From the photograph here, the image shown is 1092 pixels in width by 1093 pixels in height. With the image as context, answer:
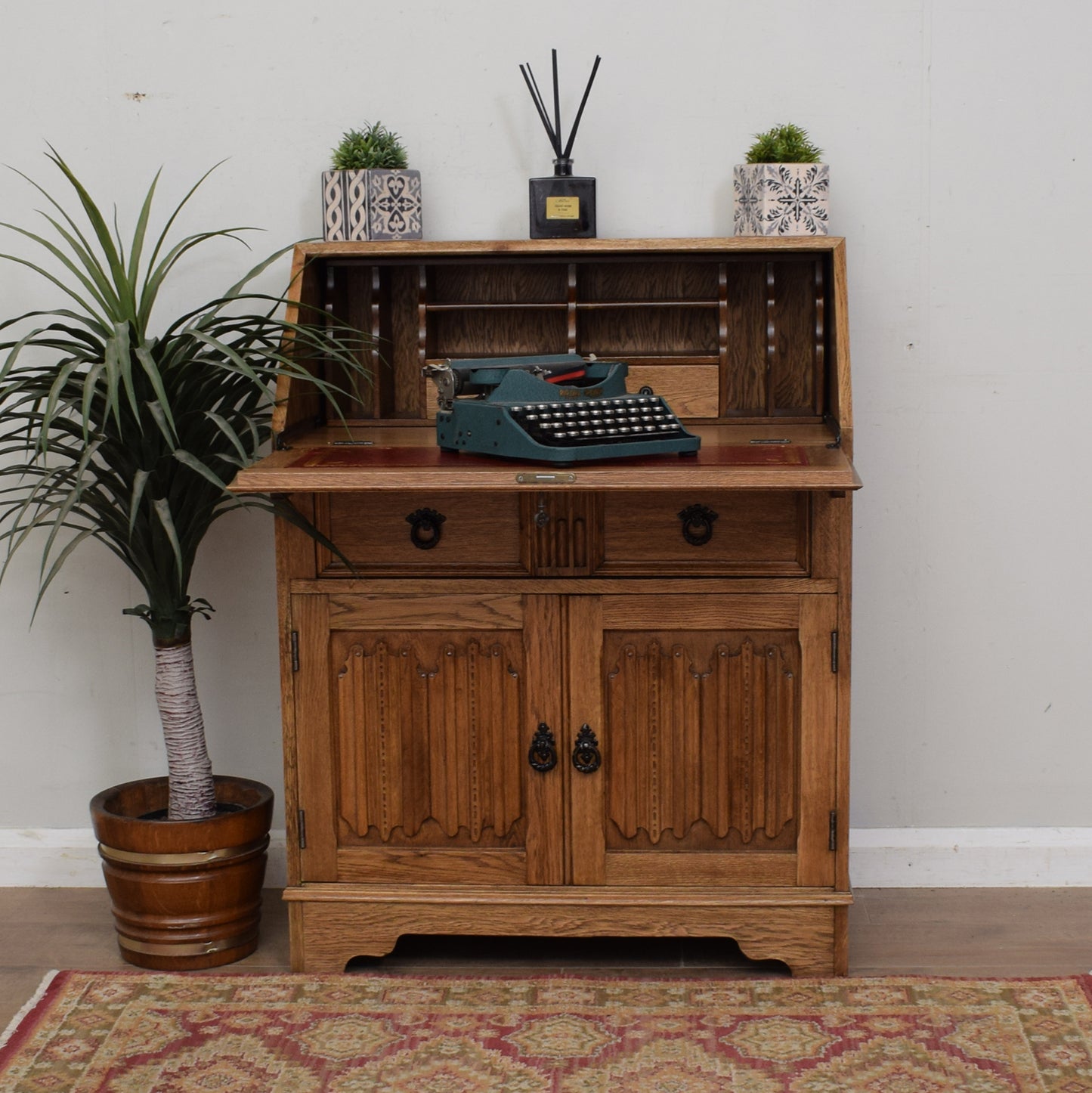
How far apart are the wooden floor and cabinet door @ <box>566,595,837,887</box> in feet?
0.78

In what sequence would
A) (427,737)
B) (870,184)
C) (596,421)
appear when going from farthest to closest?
(870,184) → (427,737) → (596,421)

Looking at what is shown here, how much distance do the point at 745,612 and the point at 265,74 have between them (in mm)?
1629

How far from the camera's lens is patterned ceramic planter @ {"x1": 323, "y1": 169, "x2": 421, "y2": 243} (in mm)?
2861

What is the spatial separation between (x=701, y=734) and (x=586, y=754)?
235 mm

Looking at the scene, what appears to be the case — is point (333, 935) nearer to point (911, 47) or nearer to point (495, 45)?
point (495, 45)

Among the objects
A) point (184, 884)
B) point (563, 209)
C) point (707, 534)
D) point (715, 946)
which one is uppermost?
point (563, 209)

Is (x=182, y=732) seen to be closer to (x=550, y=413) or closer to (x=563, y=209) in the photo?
(x=550, y=413)

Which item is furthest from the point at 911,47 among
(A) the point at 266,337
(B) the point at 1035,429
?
(A) the point at 266,337

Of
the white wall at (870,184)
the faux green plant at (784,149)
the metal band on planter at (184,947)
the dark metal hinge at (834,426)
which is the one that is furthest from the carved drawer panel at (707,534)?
the metal band on planter at (184,947)

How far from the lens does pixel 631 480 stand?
2.24m

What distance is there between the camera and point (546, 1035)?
251cm

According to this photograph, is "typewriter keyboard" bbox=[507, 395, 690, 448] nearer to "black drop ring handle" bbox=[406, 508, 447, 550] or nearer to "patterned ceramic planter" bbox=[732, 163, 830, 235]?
"black drop ring handle" bbox=[406, 508, 447, 550]

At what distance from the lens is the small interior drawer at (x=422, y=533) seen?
2648mm

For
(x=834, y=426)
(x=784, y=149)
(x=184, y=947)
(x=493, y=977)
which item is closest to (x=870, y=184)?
(x=784, y=149)
